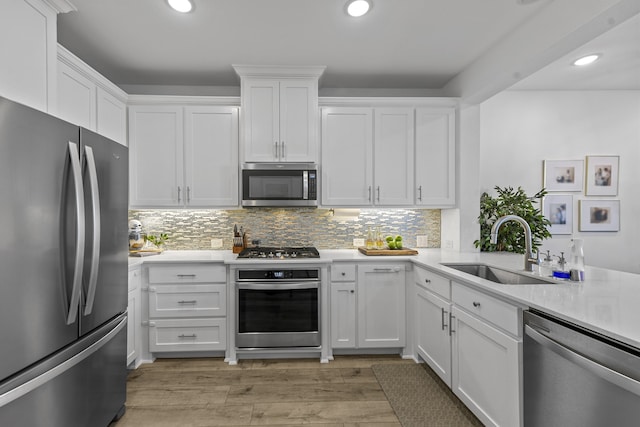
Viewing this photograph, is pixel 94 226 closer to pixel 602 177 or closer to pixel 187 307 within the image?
pixel 187 307

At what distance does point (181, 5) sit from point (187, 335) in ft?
8.22

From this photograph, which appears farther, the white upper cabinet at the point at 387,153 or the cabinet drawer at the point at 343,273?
the white upper cabinet at the point at 387,153

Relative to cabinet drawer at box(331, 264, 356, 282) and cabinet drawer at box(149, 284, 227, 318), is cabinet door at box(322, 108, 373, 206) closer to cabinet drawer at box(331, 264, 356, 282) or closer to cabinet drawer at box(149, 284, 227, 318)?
cabinet drawer at box(331, 264, 356, 282)

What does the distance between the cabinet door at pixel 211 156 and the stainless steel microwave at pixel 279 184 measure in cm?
18

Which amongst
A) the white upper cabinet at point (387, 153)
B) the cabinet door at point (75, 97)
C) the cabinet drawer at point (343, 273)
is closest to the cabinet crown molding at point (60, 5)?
the cabinet door at point (75, 97)

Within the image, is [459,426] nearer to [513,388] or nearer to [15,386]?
[513,388]

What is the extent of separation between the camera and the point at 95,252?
1.65 metres

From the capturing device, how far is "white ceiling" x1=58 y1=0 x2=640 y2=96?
213 centimetres

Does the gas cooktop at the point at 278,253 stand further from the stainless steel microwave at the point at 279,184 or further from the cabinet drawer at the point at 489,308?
the cabinet drawer at the point at 489,308

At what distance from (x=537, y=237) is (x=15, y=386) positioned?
3.86 metres

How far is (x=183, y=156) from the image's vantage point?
10.5 ft

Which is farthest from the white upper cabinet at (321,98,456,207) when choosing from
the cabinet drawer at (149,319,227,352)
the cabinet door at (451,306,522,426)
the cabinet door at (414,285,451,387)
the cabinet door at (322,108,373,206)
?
the cabinet drawer at (149,319,227,352)

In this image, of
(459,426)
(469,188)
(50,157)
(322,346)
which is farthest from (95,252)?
(469,188)

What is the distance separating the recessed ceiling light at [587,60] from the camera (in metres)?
2.95
